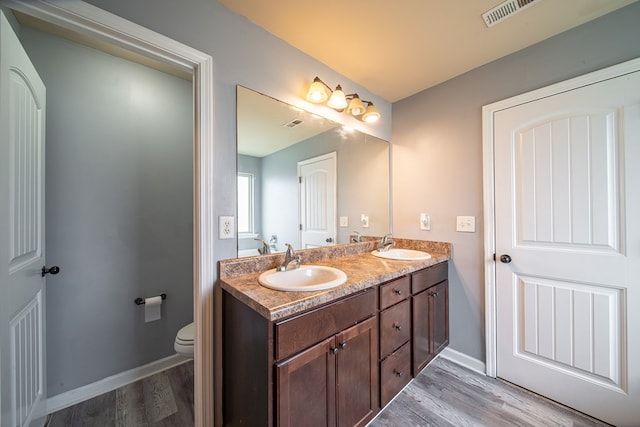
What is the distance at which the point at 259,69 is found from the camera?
1382mm

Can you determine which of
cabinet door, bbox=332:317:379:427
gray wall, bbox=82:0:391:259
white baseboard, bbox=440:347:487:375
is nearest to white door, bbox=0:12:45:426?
gray wall, bbox=82:0:391:259

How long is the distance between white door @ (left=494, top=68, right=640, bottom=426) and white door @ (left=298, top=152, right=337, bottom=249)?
1.22 metres

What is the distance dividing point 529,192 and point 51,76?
3.19m

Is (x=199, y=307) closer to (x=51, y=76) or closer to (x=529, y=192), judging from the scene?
(x=51, y=76)

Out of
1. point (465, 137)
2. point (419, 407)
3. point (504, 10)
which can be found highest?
point (504, 10)

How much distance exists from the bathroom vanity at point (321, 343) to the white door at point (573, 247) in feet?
2.21

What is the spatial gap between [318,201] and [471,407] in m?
1.67

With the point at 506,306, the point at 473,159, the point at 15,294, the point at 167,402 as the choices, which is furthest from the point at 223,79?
the point at 506,306

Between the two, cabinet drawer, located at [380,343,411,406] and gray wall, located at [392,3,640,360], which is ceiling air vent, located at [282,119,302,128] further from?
cabinet drawer, located at [380,343,411,406]

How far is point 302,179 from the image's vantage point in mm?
1702

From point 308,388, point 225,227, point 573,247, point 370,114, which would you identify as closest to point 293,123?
point 370,114

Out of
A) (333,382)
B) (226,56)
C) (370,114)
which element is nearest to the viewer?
(333,382)

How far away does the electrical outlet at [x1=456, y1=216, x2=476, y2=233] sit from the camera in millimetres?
1792

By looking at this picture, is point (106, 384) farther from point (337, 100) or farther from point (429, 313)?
point (337, 100)
